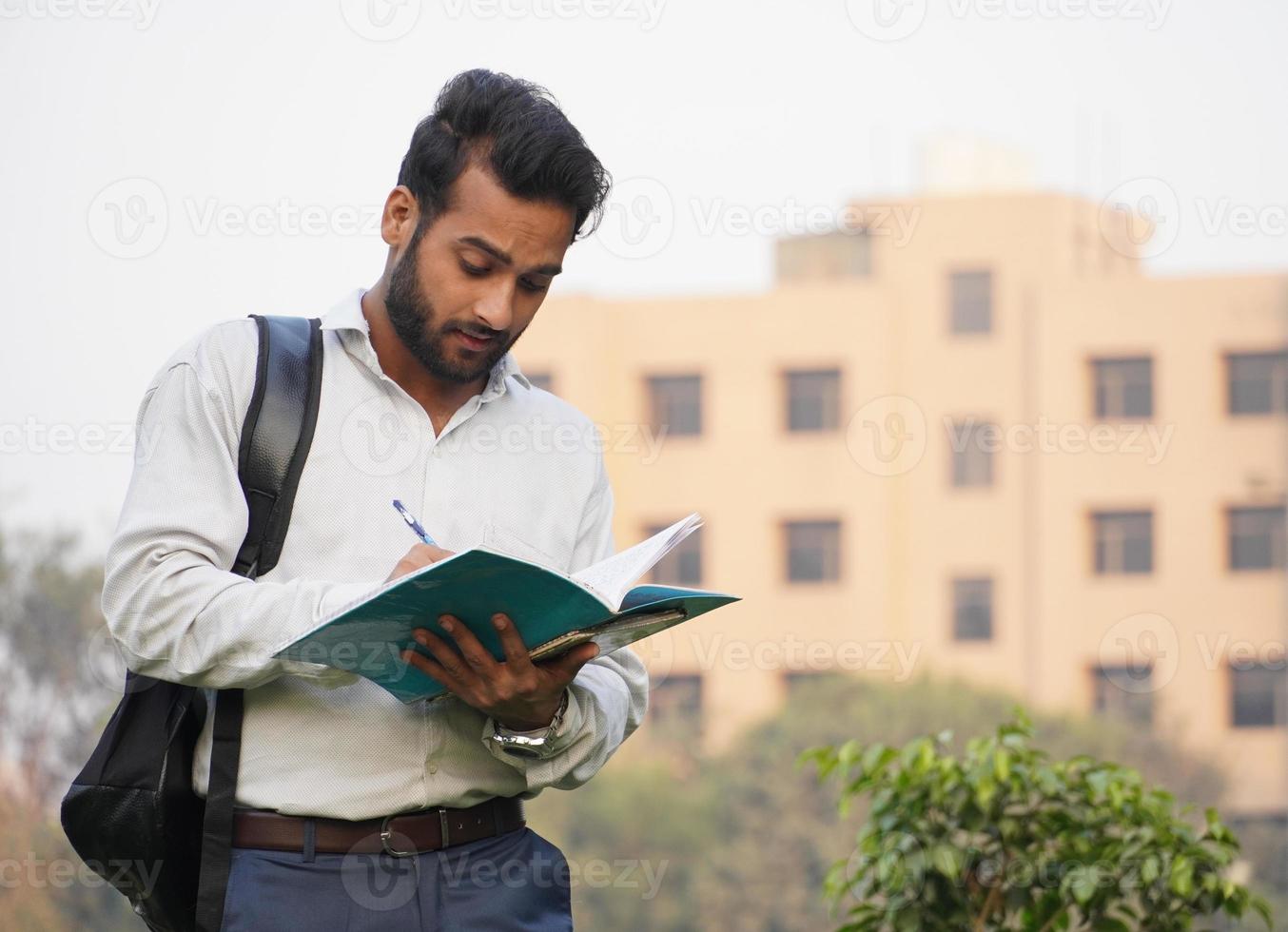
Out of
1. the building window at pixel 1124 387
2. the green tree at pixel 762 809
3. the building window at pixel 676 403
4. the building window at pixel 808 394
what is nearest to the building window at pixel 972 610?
the green tree at pixel 762 809

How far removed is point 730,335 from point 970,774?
2134 cm

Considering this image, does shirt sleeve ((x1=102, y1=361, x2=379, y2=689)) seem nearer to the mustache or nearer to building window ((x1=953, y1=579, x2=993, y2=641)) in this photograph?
the mustache

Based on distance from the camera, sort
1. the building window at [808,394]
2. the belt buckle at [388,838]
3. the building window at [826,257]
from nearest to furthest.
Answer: the belt buckle at [388,838] → the building window at [808,394] → the building window at [826,257]

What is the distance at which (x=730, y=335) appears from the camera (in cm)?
2402

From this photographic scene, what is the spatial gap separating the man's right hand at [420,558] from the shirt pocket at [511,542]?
0.80ft

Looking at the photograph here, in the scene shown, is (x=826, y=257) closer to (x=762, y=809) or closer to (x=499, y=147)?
(x=762, y=809)

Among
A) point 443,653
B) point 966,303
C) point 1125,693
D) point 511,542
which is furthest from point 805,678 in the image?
point 443,653

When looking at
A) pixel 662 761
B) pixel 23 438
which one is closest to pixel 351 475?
pixel 23 438

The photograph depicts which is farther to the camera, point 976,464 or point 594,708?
point 976,464

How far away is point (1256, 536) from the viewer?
22406 mm

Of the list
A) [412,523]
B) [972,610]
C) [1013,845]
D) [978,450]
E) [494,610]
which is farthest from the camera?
[978,450]

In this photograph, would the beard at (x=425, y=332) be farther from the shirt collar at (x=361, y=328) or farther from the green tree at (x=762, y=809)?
the green tree at (x=762, y=809)

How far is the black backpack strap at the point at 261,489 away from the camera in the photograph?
1.46 metres

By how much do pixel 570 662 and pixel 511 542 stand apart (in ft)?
0.74
